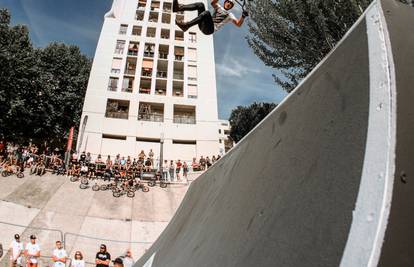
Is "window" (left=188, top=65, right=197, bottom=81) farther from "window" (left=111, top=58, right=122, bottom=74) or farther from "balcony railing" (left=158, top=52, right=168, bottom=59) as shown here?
"window" (left=111, top=58, right=122, bottom=74)

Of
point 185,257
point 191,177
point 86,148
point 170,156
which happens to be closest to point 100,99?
point 86,148

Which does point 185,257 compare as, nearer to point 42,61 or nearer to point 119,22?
point 42,61

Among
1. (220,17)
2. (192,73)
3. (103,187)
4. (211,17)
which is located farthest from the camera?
(192,73)

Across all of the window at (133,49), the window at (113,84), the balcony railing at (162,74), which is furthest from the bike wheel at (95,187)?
the window at (133,49)

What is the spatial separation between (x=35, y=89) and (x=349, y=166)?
2627cm

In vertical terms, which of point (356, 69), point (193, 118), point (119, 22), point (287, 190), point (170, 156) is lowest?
point (287, 190)

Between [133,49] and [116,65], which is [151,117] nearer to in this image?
[116,65]

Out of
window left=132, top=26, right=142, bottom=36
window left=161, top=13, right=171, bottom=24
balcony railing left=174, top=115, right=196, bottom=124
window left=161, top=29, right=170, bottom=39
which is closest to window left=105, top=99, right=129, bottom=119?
balcony railing left=174, top=115, right=196, bottom=124

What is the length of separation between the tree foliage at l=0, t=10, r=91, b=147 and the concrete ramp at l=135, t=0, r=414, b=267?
23.8m

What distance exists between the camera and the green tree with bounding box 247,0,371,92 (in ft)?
28.1

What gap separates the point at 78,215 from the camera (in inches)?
546

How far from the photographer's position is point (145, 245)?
12633mm

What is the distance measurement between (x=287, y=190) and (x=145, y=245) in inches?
497

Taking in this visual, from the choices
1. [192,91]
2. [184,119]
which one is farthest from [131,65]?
[184,119]
